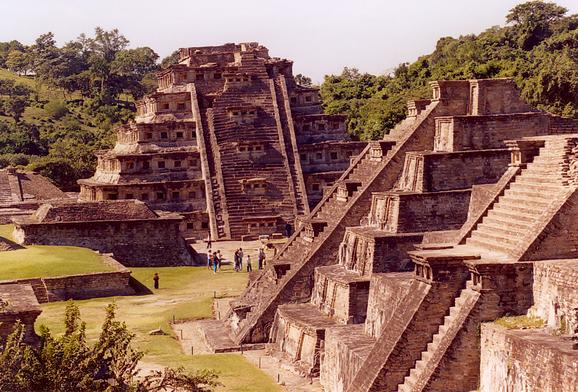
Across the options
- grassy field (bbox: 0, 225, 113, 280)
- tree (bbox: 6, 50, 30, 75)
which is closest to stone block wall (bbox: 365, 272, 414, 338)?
grassy field (bbox: 0, 225, 113, 280)

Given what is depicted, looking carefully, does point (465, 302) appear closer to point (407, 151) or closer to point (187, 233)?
point (407, 151)

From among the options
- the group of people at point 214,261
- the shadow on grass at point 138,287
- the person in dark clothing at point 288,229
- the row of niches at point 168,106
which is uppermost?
the row of niches at point 168,106

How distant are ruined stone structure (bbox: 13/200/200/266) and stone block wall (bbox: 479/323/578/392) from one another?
29622 millimetres

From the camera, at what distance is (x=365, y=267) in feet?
85.7

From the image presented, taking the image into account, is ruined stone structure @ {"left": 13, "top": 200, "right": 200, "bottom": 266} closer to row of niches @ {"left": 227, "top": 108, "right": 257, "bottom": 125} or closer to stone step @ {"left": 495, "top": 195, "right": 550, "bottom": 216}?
row of niches @ {"left": 227, "top": 108, "right": 257, "bottom": 125}

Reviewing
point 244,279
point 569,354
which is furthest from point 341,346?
point 244,279

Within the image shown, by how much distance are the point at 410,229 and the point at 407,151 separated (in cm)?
417

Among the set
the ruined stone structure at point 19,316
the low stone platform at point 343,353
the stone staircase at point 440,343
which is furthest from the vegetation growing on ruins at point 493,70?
the ruined stone structure at point 19,316

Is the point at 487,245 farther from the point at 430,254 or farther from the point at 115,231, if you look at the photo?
the point at 115,231

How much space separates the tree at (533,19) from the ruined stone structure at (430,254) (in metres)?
59.5

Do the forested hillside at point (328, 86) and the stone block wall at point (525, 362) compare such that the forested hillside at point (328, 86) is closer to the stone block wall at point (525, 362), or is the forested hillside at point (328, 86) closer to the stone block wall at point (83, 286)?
the stone block wall at point (83, 286)

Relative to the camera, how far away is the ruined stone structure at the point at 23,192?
59.4m

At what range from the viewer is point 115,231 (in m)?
45.7

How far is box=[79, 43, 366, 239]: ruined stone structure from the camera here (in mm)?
54281
